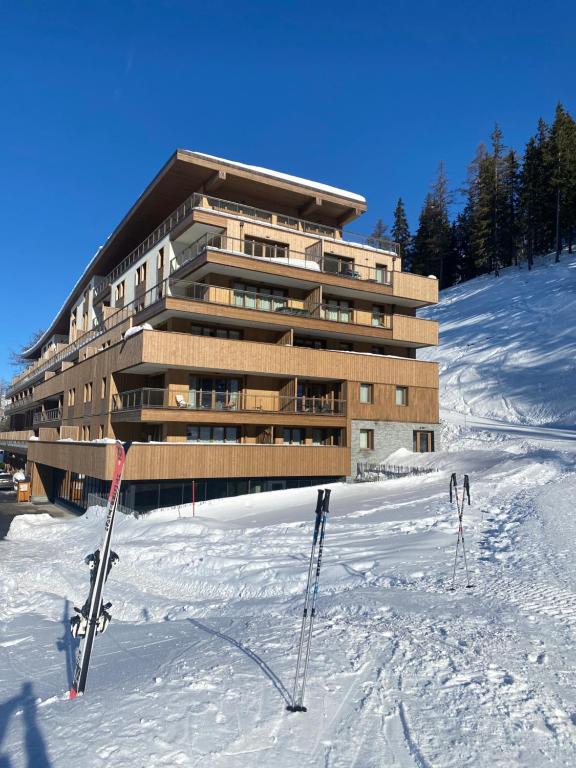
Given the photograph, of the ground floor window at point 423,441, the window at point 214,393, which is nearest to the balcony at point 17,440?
the window at point 214,393

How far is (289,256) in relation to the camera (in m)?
32.1

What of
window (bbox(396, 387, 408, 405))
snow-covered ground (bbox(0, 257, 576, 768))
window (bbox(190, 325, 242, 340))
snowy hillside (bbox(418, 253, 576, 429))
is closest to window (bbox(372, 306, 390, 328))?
window (bbox(396, 387, 408, 405))

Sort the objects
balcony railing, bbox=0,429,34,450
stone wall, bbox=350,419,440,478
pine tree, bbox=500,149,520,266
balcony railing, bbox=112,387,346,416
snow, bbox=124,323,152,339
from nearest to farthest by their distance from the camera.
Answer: snow, bbox=124,323,152,339, balcony railing, bbox=112,387,346,416, stone wall, bbox=350,419,440,478, balcony railing, bbox=0,429,34,450, pine tree, bbox=500,149,520,266

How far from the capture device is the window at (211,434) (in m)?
28.3

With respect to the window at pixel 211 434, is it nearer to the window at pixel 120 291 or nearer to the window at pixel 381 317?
the window at pixel 381 317

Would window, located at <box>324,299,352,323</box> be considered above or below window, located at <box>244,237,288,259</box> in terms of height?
below

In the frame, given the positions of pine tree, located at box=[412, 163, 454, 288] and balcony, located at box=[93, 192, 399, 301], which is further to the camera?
pine tree, located at box=[412, 163, 454, 288]

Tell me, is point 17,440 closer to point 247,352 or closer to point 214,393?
point 214,393

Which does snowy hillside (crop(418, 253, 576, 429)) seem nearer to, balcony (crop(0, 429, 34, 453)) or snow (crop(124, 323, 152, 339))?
snow (crop(124, 323, 152, 339))

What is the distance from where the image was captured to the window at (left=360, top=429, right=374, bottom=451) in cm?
3155

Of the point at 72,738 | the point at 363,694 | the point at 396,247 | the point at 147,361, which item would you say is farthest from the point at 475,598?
the point at 396,247

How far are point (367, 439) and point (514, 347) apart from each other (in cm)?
2580

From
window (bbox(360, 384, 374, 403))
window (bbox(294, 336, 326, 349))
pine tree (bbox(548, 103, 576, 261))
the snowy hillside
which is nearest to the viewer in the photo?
window (bbox(360, 384, 374, 403))

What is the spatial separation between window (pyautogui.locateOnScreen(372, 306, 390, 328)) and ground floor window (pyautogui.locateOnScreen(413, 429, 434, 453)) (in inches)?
271
